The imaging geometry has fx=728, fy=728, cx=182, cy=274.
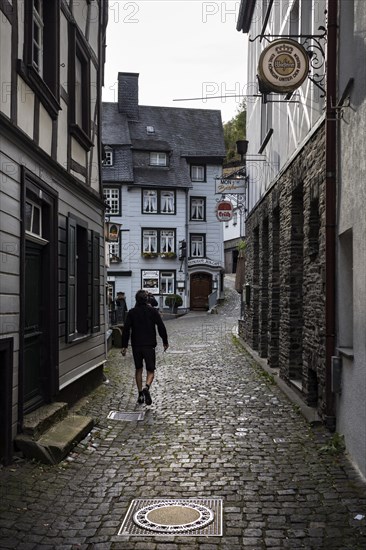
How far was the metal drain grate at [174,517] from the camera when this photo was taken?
527cm

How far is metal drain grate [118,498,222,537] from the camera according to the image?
527 centimetres

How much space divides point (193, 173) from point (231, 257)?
20280 mm

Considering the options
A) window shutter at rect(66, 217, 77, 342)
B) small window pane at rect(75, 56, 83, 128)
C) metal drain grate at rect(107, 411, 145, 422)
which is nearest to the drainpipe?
metal drain grate at rect(107, 411, 145, 422)

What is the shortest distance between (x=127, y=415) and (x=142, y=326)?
1588 mm

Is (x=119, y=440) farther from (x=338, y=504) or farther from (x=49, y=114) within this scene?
(x=49, y=114)

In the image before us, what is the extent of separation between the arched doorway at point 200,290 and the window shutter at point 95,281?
32.3m

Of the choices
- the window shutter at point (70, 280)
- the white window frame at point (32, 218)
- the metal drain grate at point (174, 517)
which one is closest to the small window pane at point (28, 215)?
the white window frame at point (32, 218)

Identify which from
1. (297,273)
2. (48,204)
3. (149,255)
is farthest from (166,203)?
(48,204)

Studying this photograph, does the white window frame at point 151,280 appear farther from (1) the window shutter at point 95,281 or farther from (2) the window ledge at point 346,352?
(2) the window ledge at point 346,352

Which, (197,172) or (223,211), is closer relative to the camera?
(223,211)

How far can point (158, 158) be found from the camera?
4394 centimetres

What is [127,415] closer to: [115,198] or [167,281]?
[167,281]

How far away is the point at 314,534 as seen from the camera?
5156mm

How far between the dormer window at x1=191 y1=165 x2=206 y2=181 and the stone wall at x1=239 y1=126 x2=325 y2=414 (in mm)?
27369
